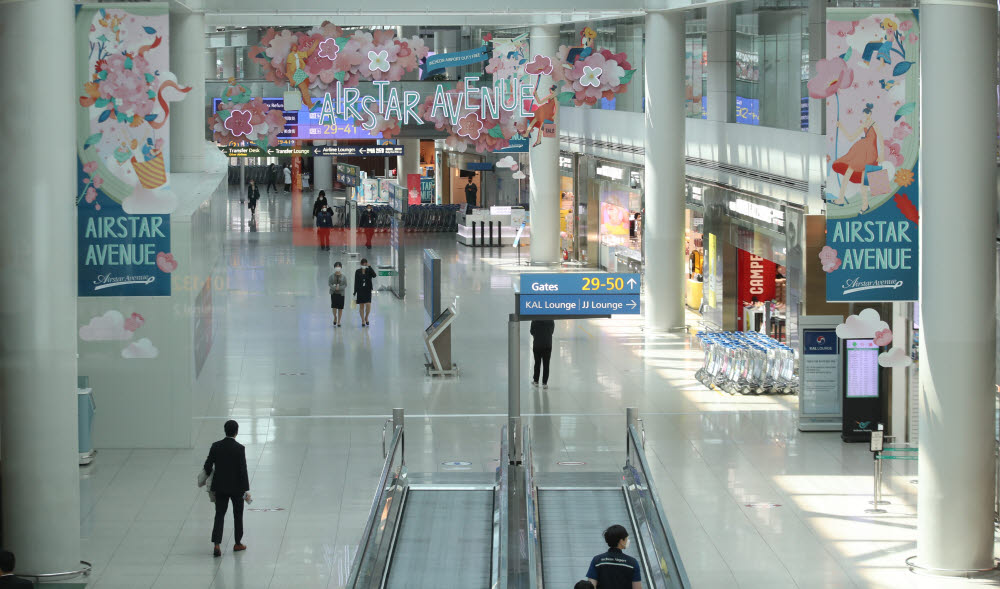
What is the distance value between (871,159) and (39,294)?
6947mm

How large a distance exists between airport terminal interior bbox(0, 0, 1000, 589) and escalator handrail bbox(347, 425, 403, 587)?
111mm

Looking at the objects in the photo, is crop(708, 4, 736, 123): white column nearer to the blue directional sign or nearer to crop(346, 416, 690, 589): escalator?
the blue directional sign

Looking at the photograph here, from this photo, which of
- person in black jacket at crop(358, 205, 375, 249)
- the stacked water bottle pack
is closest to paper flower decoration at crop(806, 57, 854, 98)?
the stacked water bottle pack

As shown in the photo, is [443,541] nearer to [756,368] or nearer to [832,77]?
[832,77]

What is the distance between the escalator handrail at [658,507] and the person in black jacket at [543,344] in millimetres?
5721

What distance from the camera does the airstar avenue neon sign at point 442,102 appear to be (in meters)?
18.3

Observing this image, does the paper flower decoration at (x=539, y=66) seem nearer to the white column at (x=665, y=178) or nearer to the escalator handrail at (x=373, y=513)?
the white column at (x=665, y=178)

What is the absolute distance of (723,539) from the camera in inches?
452

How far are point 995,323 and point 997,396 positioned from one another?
1.19 m

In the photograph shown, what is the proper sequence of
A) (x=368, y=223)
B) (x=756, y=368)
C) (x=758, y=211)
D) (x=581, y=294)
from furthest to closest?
(x=368, y=223)
(x=758, y=211)
(x=756, y=368)
(x=581, y=294)

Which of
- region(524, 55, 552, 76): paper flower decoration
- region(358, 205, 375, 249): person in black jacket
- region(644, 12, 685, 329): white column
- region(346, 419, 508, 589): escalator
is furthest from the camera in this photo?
region(358, 205, 375, 249): person in black jacket

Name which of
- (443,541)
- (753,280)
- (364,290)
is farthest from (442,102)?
(443,541)

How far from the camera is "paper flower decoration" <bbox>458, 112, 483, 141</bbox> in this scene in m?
18.5

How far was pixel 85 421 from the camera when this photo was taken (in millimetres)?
13930
